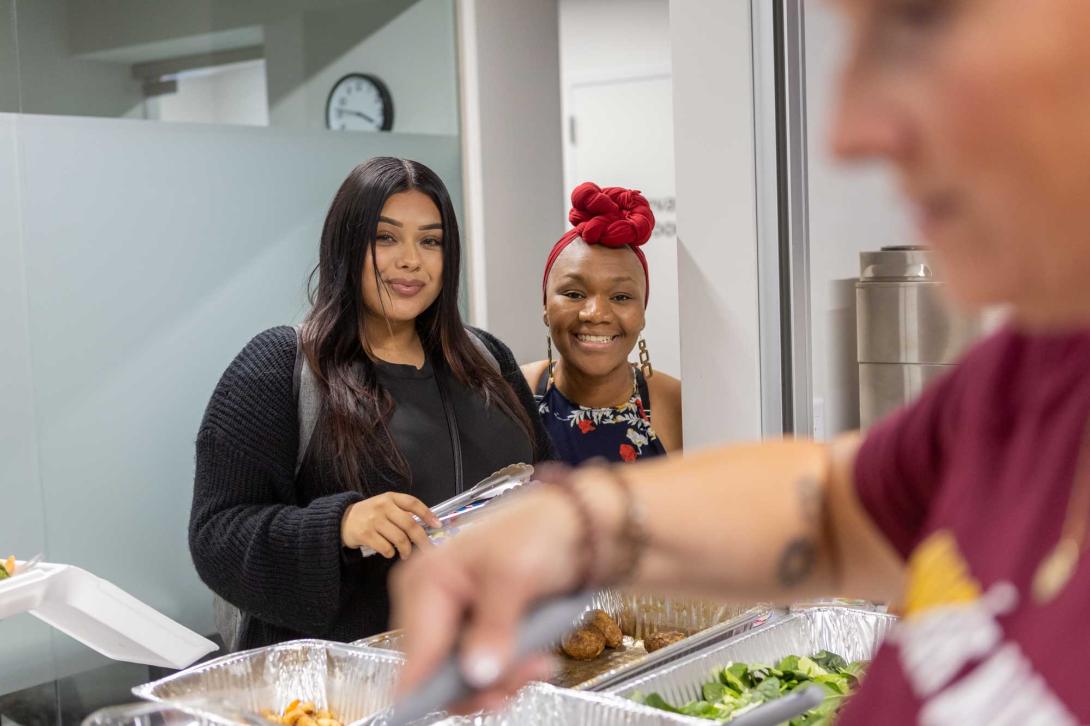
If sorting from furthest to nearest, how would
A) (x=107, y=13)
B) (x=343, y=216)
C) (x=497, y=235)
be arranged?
(x=497, y=235) < (x=107, y=13) < (x=343, y=216)

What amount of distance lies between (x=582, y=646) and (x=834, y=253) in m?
0.82

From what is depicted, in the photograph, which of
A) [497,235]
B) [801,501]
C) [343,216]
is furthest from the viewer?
[497,235]

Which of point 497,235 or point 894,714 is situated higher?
point 497,235

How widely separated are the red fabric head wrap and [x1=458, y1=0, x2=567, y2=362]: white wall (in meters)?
0.89

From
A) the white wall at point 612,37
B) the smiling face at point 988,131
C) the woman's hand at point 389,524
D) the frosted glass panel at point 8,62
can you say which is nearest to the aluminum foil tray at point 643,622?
the woman's hand at point 389,524

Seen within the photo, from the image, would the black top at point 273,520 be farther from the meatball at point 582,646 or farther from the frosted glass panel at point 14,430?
the frosted glass panel at point 14,430

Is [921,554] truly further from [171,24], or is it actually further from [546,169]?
[546,169]

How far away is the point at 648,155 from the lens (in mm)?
5078

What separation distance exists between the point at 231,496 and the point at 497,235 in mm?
1656

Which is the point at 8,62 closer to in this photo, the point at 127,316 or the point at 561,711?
the point at 127,316

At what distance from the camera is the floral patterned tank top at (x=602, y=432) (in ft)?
7.59

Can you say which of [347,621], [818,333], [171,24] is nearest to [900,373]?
[818,333]

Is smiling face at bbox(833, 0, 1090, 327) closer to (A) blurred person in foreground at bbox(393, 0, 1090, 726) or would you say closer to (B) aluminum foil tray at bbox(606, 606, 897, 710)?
(A) blurred person in foreground at bbox(393, 0, 1090, 726)

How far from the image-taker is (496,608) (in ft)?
1.41
